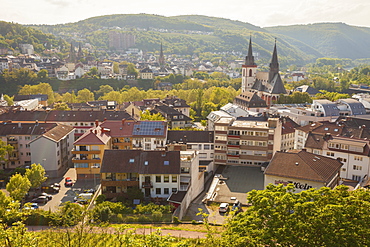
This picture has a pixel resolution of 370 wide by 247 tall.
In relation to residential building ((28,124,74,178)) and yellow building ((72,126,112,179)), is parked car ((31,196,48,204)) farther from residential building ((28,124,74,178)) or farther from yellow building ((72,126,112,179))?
residential building ((28,124,74,178))

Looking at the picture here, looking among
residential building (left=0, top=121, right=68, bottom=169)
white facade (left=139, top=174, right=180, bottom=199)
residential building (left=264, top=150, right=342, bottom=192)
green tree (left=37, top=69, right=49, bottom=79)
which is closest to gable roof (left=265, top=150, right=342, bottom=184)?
residential building (left=264, top=150, right=342, bottom=192)

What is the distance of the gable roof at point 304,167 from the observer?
121 feet

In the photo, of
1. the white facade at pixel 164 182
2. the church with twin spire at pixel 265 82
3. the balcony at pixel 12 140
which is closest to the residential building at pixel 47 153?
the balcony at pixel 12 140

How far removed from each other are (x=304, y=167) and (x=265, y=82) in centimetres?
7218

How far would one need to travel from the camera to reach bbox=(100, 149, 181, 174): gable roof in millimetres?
39406

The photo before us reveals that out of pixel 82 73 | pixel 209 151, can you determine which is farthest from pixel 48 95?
pixel 209 151

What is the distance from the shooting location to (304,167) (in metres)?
37.9

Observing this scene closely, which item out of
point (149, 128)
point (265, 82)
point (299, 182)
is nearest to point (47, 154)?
point (149, 128)

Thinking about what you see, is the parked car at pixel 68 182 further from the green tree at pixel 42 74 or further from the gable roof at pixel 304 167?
the green tree at pixel 42 74

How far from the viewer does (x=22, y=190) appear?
37688mm

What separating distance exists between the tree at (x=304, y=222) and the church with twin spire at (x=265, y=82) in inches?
2952

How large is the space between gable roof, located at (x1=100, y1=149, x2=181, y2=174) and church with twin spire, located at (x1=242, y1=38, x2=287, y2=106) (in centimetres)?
5790

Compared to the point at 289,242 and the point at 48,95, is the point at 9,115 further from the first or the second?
the point at 289,242

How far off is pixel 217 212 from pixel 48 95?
8450cm
